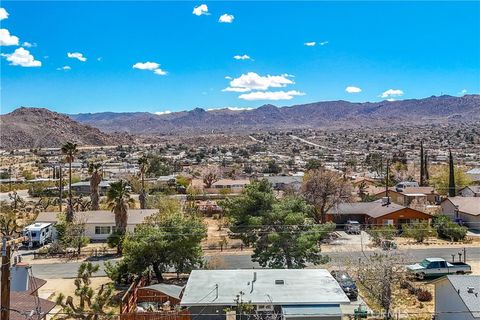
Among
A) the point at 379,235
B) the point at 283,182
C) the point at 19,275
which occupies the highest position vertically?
the point at 283,182

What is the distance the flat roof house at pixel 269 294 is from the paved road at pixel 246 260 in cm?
1036

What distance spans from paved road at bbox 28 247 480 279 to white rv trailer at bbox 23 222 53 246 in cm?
708

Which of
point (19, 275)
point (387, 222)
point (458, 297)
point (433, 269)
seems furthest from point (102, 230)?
point (458, 297)

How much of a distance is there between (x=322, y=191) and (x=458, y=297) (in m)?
30.4

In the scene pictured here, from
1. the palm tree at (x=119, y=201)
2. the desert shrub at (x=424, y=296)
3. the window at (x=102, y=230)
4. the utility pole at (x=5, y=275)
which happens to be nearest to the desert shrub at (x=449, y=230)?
the desert shrub at (x=424, y=296)

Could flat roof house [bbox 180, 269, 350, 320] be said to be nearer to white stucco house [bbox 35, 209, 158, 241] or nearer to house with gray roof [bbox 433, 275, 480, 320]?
house with gray roof [bbox 433, 275, 480, 320]

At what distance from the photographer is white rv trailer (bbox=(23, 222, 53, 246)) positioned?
46.6m

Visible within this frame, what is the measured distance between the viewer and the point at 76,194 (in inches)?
3044

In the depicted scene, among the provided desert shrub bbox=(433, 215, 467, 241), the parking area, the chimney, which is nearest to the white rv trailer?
the parking area

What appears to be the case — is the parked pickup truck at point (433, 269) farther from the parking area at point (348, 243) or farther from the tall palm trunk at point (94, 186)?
the tall palm trunk at point (94, 186)

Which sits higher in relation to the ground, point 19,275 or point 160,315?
point 19,275

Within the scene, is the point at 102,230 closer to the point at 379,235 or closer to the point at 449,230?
the point at 379,235

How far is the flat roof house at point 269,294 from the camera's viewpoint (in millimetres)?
22719

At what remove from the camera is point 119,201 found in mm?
44781
